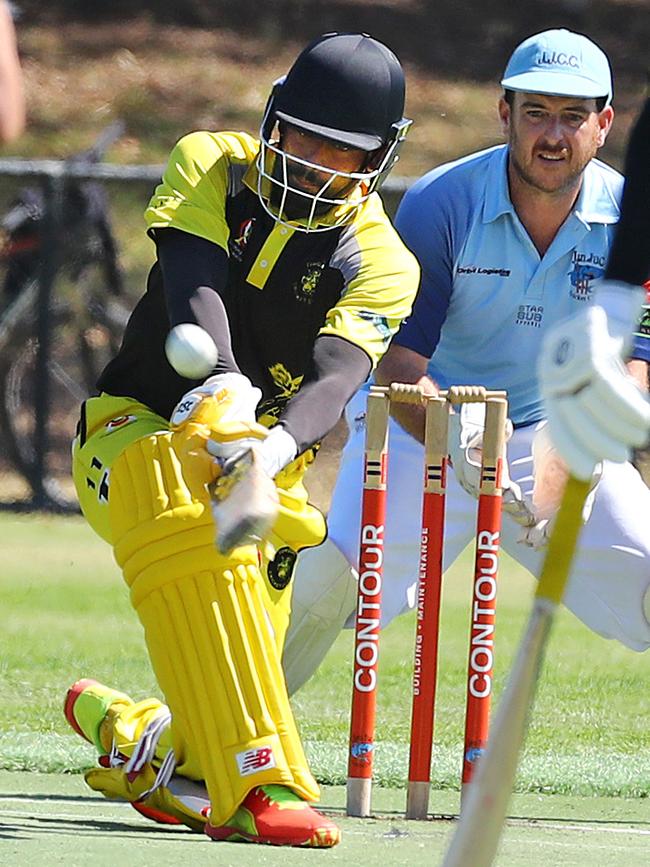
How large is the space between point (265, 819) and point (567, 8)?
17.6 m

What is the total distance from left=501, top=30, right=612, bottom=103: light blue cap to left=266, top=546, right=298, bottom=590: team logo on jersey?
1.52 metres

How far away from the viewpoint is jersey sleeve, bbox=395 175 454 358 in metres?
5.23

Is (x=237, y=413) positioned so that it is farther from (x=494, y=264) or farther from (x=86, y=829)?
(x=494, y=264)

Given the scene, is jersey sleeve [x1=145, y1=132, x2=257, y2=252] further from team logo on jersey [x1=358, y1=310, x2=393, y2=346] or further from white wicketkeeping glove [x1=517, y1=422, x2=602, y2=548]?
white wicketkeeping glove [x1=517, y1=422, x2=602, y2=548]

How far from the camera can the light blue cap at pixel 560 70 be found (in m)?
5.16

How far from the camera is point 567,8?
2052 centimetres

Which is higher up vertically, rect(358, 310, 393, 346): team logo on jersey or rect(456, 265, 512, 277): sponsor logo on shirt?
rect(456, 265, 512, 277): sponsor logo on shirt

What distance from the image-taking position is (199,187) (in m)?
4.37

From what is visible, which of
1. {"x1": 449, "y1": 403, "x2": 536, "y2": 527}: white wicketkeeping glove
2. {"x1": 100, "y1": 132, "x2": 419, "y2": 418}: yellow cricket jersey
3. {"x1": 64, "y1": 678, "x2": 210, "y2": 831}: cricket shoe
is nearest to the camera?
{"x1": 64, "y1": 678, "x2": 210, "y2": 831}: cricket shoe

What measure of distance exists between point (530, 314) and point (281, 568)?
1331 millimetres

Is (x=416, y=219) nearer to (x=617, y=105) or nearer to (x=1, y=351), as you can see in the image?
(x=1, y=351)

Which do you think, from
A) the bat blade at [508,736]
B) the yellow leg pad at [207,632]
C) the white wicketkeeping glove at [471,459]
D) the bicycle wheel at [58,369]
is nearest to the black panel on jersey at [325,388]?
the yellow leg pad at [207,632]

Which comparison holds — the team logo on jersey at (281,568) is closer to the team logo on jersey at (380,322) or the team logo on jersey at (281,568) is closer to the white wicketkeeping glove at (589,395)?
the team logo on jersey at (380,322)

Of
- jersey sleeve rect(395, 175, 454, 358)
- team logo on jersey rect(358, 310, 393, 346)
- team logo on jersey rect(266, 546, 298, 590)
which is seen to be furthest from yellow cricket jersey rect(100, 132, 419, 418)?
jersey sleeve rect(395, 175, 454, 358)
